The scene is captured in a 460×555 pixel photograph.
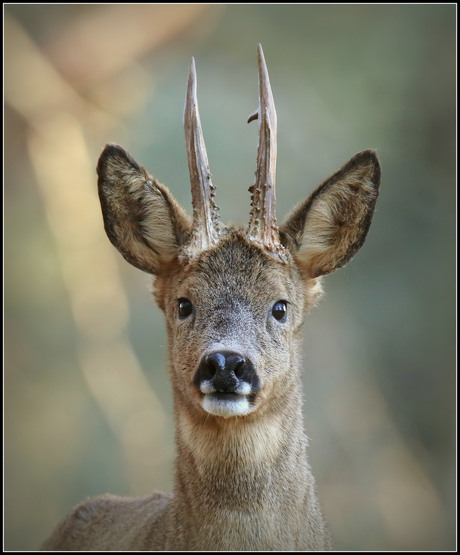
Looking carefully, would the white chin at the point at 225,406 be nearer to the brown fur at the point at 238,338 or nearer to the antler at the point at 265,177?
the brown fur at the point at 238,338

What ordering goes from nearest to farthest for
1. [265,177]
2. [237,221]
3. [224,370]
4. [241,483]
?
1. [224,370]
2. [241,483]
3. [265,177]
4. [237,221]

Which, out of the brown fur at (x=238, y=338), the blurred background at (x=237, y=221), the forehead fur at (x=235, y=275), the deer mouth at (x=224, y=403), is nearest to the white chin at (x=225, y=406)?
the deer mouth at (x=224, y=403)

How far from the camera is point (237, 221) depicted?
28.1 feet

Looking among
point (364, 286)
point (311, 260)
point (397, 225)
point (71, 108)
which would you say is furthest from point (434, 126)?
point (311, 260)

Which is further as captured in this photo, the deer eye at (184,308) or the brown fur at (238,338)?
the deer eye at (184,308)

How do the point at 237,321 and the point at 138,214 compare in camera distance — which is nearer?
the point at 237,321

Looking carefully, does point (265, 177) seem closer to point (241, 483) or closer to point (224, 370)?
point (224, 370)

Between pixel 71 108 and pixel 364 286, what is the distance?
3.65m

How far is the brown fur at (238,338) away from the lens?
10.3ft

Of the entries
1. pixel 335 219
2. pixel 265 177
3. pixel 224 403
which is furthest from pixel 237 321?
pixel 335 219

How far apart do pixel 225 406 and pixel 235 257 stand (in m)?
0.68

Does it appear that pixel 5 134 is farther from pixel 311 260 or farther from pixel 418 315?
Answer: pixel 311 260

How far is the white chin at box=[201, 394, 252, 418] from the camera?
292 cm

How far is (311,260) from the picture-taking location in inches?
142
